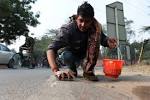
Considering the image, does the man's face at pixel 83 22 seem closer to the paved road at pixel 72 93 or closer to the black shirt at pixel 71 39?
the black shirt at pixel 71 39

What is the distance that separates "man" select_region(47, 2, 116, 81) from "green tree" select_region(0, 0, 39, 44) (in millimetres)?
32919

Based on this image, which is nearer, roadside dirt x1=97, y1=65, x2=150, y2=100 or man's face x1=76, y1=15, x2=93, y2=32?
roadside dirt x1=97, y1=65, x2=150, y2=100

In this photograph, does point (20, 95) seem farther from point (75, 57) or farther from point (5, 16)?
point (5, 16)

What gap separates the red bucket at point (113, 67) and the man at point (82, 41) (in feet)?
1.17

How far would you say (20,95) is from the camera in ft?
23.6

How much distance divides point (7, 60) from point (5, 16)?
50.7ft

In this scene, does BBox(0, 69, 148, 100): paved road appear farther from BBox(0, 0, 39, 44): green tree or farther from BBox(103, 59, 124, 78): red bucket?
BBox(0, 0, 39, 44): green tree

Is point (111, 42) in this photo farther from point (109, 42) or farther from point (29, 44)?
point (29, 44)

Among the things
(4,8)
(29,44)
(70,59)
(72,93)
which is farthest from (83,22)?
(4,8)

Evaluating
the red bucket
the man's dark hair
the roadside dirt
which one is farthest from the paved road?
the man's dark hair

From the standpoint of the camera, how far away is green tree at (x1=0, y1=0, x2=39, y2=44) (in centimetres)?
4128

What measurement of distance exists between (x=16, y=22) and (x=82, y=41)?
34.2 meters

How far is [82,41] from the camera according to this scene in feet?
25.8

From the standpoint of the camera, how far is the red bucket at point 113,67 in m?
8.10
